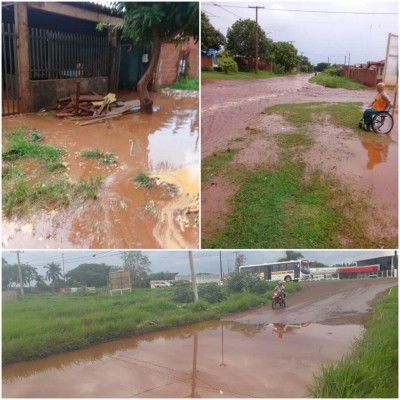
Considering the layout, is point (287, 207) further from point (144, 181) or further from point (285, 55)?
point (285, 55)

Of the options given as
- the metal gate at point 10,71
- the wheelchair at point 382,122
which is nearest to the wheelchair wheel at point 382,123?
the wheelchair at point 382,122

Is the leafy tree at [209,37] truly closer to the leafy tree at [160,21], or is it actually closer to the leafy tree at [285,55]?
the leafy tree at [160,21]

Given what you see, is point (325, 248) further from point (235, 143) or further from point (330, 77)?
point (330, 77)

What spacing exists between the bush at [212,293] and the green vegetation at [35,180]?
70.5 inches

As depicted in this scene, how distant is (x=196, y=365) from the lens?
4199mm

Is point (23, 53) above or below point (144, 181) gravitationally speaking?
above

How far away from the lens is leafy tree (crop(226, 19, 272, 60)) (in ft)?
10.9

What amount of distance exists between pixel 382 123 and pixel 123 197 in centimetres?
249

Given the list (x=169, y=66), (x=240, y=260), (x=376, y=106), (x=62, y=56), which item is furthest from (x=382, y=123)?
(x=169, y=66)

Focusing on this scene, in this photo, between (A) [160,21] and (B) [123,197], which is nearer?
(B) [123,197]

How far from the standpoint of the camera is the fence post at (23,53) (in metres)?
5.90

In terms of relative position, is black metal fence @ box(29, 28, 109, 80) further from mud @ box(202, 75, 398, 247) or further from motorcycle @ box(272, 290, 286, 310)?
motorcycle @ box(272, 290, 286, 310)

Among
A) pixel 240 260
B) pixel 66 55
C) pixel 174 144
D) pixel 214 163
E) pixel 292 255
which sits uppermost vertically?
pixel 66 55

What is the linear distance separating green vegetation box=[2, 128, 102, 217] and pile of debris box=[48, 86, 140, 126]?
4.66 ft
